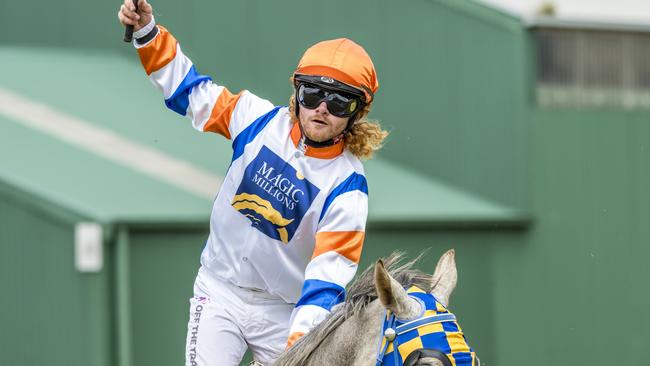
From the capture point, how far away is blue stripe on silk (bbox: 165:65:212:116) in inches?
171

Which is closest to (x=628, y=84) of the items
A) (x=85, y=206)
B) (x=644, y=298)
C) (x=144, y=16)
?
(x=644, y=298)

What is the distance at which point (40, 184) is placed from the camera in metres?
7.74

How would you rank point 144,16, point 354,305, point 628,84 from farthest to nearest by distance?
point 628,84, point 144,16, point 354,305

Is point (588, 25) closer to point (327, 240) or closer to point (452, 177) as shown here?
point (452, 177)

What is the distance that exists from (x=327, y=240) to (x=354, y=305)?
494 millimetres

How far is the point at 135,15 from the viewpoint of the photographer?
4188 mm

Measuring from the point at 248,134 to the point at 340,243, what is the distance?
2.00 feet

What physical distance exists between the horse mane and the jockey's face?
684 mm

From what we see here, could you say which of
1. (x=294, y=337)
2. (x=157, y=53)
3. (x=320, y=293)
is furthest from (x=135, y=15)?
(x=294, y=337)

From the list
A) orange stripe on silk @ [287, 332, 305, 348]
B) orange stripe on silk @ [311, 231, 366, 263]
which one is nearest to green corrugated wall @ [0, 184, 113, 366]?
orange stripe on silk @ [311, 231, 366, 263]

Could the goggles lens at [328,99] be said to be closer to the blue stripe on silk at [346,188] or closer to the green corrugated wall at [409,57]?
the blue stripe on silk at [346,188]

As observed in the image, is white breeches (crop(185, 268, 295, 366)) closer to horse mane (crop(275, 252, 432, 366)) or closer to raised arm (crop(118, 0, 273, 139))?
raised arm (crop(118, 0, 273, 139))

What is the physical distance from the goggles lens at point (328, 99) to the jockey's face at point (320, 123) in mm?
16

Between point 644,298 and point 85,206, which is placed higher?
point 85,206
